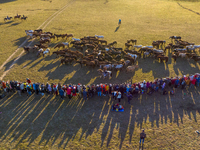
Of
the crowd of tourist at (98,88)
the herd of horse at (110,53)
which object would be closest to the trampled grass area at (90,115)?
the crowd of tourist at (98,88)

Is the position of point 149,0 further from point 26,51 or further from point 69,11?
point 26,51

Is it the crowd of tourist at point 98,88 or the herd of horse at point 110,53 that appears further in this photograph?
the herd of horse at point 110,53

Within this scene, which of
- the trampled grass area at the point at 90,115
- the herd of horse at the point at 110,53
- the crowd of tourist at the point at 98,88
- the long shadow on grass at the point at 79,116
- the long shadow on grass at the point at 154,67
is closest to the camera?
the trampled grass area at the point at 90,115

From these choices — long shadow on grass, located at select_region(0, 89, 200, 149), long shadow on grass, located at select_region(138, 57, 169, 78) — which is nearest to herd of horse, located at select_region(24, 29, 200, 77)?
long shadow on grass, located at select_region(138, 57, 169, 78)

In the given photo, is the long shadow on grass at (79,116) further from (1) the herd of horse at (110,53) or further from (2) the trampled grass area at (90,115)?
(1) the herd of horse at (110,53)

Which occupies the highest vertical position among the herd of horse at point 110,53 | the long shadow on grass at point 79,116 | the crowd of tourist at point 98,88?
the herd of horse at point 110,53

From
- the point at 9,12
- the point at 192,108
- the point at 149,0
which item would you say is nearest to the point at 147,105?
the point at 192,108
